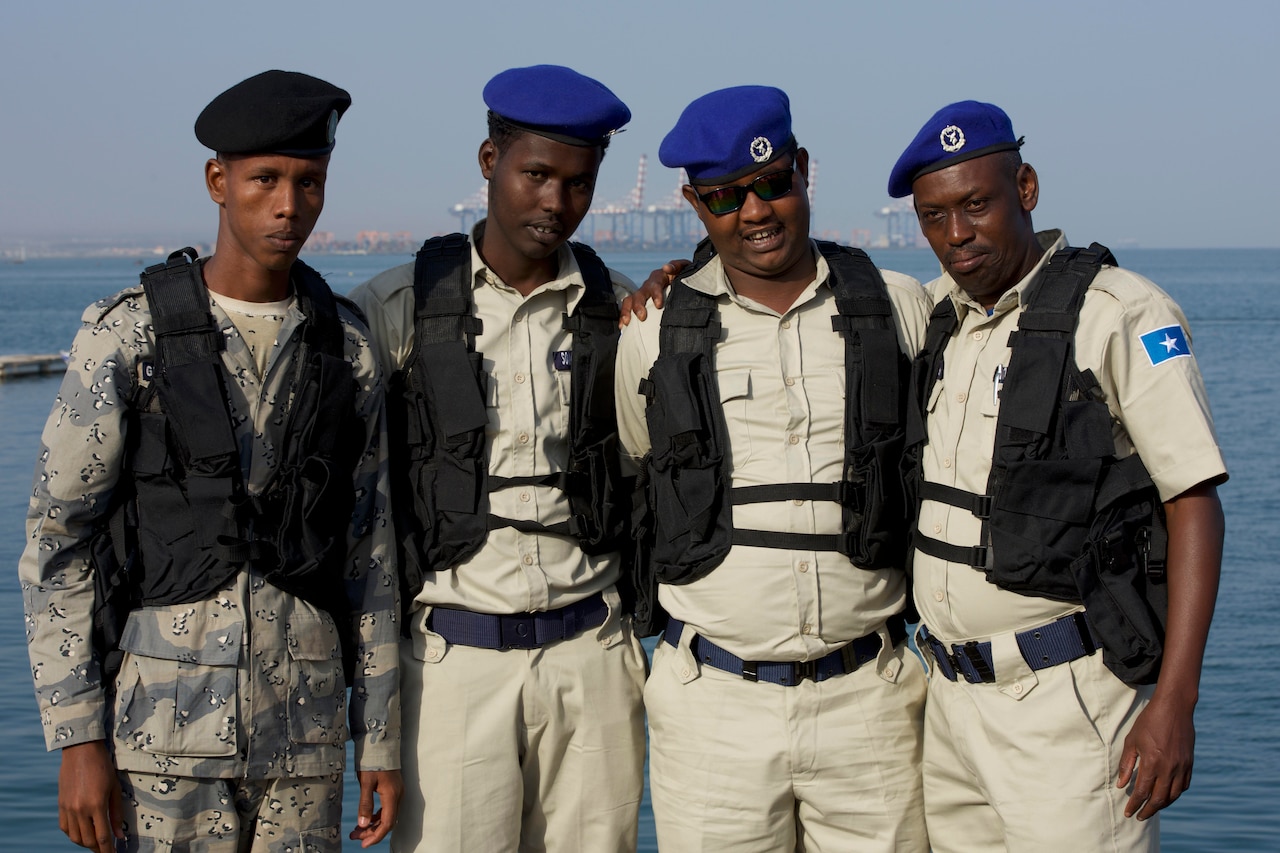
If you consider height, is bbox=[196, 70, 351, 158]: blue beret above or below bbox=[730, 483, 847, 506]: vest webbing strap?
above

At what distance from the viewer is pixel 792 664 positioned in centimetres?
316

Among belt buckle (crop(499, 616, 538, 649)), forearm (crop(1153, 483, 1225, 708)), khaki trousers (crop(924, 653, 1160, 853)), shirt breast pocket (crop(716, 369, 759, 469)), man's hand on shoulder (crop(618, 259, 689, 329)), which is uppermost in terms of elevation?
man's hand on shoulder (crop(618, 259, 689, 329))

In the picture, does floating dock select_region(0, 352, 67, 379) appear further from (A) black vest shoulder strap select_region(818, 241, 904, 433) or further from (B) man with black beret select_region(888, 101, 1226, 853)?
(B) man with black beret select_region(888, 101, 1226, 853)

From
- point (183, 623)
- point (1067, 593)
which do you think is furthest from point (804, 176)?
point (183, 623)

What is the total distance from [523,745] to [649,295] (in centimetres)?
125

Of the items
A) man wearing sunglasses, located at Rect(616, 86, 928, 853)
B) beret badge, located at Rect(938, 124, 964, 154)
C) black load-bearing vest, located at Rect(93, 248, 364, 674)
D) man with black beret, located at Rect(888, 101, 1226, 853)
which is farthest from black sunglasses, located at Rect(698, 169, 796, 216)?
black load-bearing vest, located at Rect(93, 248, 364, 674)

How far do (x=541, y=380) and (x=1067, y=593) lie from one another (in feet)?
4.70

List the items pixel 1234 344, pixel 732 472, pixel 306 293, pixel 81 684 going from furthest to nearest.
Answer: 1. pixel 1234 344
2. pixel 732 472
3. pixel 306 293
4. pixel 81 684

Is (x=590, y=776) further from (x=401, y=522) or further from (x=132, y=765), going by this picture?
(x=132, y=765)

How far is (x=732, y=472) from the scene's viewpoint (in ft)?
10.7

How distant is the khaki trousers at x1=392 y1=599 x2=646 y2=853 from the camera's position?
3.28m

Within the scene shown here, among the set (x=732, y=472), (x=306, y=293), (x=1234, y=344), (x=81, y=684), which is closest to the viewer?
(x=81, y=684)

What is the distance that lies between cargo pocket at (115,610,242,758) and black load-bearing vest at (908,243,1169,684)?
67.9 inches

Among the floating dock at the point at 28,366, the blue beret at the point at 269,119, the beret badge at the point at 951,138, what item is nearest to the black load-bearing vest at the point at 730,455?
the beret badge at the point at 951,138
